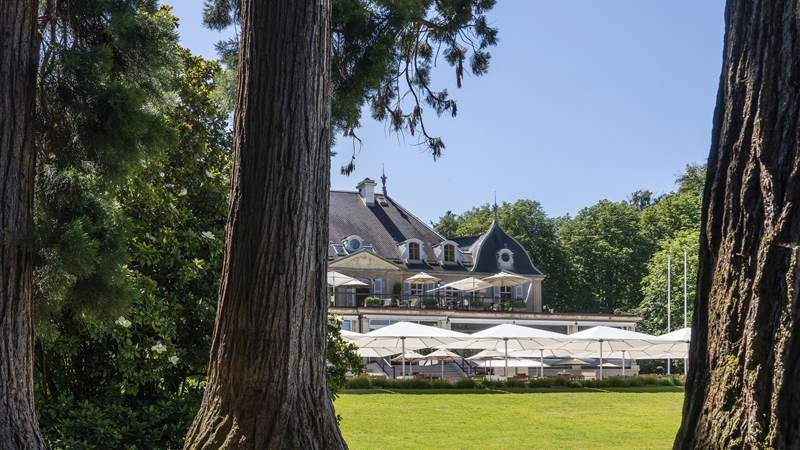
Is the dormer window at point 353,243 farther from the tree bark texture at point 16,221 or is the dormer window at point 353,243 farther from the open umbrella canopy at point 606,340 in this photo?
the tree bark texture at point 16,221

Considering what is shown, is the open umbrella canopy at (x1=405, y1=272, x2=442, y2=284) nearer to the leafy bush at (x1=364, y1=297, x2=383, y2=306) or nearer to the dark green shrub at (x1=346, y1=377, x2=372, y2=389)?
the leafy bush at (x1=364, y1=297, x2=383, y2=306)

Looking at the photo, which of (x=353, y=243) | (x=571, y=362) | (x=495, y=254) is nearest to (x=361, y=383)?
(x=571, y=362)

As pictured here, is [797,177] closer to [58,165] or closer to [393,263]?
[58,165]

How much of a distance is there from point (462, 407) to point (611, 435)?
21.4 feet

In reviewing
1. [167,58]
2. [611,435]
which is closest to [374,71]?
[167,58]

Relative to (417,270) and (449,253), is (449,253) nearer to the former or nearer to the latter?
(449,253)

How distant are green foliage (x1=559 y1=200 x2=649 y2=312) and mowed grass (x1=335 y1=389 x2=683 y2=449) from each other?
38000mm

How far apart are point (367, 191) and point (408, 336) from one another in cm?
2521

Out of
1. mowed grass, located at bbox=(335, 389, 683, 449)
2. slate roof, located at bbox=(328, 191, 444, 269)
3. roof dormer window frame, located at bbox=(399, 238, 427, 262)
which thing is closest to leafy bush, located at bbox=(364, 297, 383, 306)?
slate roof, located at bbox=(328, 191, 444, 269)

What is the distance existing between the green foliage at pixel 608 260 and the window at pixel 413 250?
15.8 m

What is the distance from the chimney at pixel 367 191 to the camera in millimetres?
53906

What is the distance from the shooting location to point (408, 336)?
29.8 m

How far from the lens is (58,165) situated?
20.2 feet

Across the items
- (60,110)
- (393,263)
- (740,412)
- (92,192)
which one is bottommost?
(740,412)
